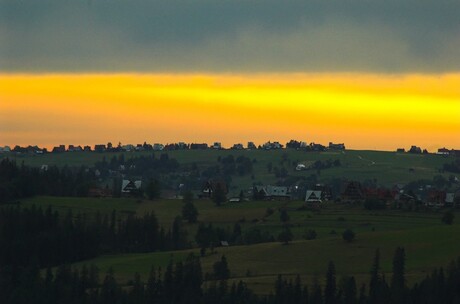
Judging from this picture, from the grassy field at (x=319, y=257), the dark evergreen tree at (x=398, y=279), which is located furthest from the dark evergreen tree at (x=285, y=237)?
the dark evergreen tree at (x=398, y=279)

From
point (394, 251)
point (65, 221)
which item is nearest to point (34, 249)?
point (65, 221)

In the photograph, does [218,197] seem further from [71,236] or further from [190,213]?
[71,236]

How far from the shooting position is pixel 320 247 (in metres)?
142

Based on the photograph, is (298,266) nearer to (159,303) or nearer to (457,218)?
(159,303)

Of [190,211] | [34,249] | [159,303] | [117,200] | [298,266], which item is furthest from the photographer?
[117,200]

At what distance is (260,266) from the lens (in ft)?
445

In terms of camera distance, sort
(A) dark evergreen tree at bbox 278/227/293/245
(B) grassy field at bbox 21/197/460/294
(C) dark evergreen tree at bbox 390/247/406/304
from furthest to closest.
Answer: (A) dark evergreen tree at bbox 278/227/293/245 → (B) grassy field at bbox 21/197/460/294 → (C) dark evergreen tree at bbox 390/247/406/304

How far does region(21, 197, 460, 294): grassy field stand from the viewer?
13200 centimetres

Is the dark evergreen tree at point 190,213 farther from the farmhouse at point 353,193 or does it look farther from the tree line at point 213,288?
the tree line at point 213,288

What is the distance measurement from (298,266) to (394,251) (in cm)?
998

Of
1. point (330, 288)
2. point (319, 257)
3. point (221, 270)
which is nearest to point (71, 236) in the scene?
point (221, 270)

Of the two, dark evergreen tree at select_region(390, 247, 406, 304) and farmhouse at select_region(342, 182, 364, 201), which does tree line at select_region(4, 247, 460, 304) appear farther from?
farmhouse at select_region(342, 182, 364, 201)

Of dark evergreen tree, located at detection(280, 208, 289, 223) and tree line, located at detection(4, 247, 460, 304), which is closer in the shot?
tree line, located at detection(4, 247, 460, 304)

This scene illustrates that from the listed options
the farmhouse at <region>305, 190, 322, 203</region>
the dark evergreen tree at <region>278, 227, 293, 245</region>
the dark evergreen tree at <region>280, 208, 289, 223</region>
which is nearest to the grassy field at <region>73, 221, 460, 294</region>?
the dark evergreen tree at <region>278, 227, 293, 245</region>
